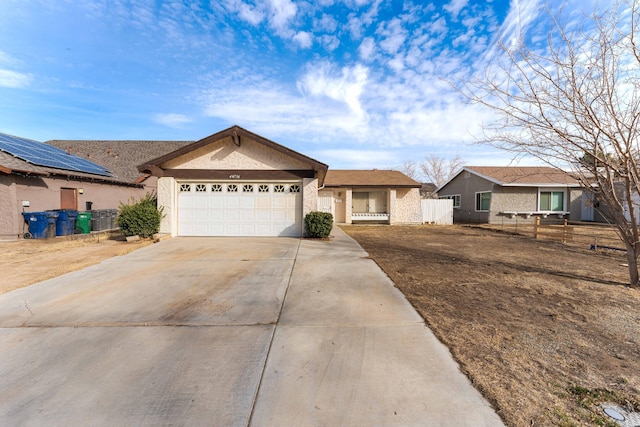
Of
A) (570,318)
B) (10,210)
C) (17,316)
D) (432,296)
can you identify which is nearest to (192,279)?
(17,316)

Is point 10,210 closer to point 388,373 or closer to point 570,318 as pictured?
point 388,373

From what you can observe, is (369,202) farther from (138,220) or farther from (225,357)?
(225,357)

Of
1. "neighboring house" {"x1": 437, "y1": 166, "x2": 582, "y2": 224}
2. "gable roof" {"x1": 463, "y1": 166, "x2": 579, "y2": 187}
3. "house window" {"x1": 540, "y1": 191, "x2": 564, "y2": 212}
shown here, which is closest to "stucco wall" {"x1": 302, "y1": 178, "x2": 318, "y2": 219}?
"gable roof" {"x1": 463, "y1": 166, "x2": 579, "y2": 187}

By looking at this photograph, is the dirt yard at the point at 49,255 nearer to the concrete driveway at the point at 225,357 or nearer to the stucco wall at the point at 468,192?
the concrete driveway at the point at 225,357

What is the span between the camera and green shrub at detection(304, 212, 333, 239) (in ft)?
36.2

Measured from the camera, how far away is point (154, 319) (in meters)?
3.81

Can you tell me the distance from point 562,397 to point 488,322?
1.43 m

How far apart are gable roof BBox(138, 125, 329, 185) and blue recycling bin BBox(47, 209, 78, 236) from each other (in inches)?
149

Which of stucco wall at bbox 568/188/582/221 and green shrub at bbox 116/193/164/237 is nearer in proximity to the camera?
green shrub at bbox 116/193/164/237

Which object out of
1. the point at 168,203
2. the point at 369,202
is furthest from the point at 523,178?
the point at 168,203

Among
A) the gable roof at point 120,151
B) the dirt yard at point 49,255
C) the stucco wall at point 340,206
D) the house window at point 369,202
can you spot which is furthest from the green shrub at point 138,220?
the house window at point 369,202

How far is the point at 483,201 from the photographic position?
20875 mm

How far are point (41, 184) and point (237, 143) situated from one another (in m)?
8.94

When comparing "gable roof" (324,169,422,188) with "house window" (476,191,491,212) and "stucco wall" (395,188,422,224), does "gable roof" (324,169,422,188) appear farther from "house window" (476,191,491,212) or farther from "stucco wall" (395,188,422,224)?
"house window" (476,191,491,212)
